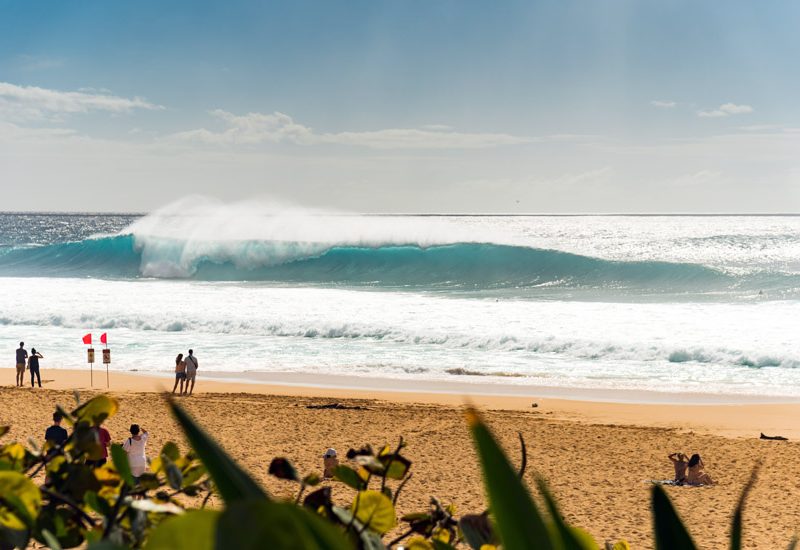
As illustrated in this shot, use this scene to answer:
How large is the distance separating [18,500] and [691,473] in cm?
967

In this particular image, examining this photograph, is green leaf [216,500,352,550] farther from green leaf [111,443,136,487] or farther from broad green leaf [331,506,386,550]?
green leaf [111,443,136,487]

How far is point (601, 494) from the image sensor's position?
370 inches

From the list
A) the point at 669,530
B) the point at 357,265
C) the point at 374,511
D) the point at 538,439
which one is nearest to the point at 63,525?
the point at 374,511

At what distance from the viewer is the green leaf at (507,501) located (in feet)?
1.68

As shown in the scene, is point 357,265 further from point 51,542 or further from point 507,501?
point 507,501

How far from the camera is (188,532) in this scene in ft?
1.38

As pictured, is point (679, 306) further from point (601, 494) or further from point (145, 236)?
point (145, 236)

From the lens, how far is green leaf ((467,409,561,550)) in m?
0.51

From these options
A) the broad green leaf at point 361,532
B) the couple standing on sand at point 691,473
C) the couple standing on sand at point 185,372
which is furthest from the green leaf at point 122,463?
the couple standing on sand at point 185,372

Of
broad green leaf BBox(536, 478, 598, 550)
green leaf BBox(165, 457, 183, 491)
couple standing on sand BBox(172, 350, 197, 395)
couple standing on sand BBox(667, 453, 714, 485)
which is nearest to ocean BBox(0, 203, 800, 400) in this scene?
couple standing on sand BBox(172, 350, 197, 395)

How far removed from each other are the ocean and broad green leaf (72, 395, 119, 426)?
1516cm

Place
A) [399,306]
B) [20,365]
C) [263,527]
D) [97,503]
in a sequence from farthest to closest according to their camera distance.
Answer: [399,306] → [20,365] → [97,503] → [263,527]

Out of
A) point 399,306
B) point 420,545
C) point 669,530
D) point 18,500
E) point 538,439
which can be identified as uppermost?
point 669,530

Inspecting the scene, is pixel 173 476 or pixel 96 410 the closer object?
pixel 173 476
